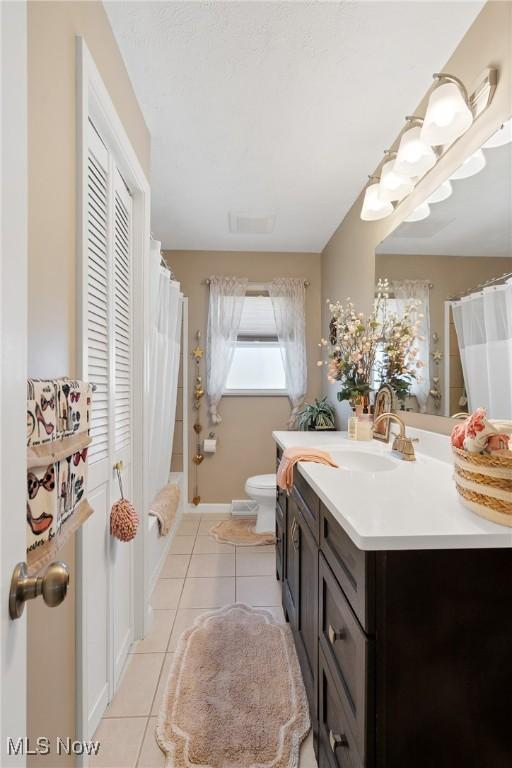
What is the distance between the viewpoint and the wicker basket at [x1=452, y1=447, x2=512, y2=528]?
749 millimetres

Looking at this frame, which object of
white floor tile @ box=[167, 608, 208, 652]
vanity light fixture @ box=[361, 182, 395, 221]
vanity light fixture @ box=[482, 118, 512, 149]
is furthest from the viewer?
vanity light fixture @ box=[361, 182, 395, 221]

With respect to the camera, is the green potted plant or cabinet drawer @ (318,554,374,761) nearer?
cabinet drawer @ (318,554,374,761)

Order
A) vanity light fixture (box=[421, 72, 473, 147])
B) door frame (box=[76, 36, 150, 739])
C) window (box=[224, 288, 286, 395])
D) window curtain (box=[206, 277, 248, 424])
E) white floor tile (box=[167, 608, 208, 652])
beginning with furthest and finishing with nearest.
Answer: window (box=[224, 288, 286, 395]) → window curtain (box=[206, 277, 248, 424]) → white floor tile (box=[167, 608, 208, 652]) → vanity light fixture (box=[421, 72, 473, 147]) → door frame (box=[76, 36, 150, 739])

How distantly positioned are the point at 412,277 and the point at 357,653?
1.51 m

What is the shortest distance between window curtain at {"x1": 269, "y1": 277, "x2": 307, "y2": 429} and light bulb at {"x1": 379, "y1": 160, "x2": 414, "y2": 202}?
1.60m

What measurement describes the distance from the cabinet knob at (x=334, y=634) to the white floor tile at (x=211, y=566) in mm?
1489

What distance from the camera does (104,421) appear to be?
4.39 ft

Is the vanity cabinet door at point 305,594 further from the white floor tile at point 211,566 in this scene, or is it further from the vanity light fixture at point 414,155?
the vanity light fixture at point 414,155

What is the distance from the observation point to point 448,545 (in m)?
0.71

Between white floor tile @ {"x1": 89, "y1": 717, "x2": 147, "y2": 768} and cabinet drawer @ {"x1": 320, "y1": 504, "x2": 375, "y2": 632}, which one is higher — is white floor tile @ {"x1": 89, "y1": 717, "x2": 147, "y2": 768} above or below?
below

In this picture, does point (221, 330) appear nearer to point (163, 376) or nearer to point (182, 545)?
point (163, 376)

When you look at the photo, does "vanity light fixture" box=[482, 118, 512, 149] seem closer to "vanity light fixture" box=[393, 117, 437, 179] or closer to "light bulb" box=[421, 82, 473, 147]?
"light bulb" box=[421, 82, 473, 147]

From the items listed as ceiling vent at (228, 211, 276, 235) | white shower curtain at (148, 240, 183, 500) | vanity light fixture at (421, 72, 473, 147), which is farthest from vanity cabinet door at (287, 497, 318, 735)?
ceiling vent at (228, 211, 276, 235)

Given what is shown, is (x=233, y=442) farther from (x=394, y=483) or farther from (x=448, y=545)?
(x=448, y=545)
